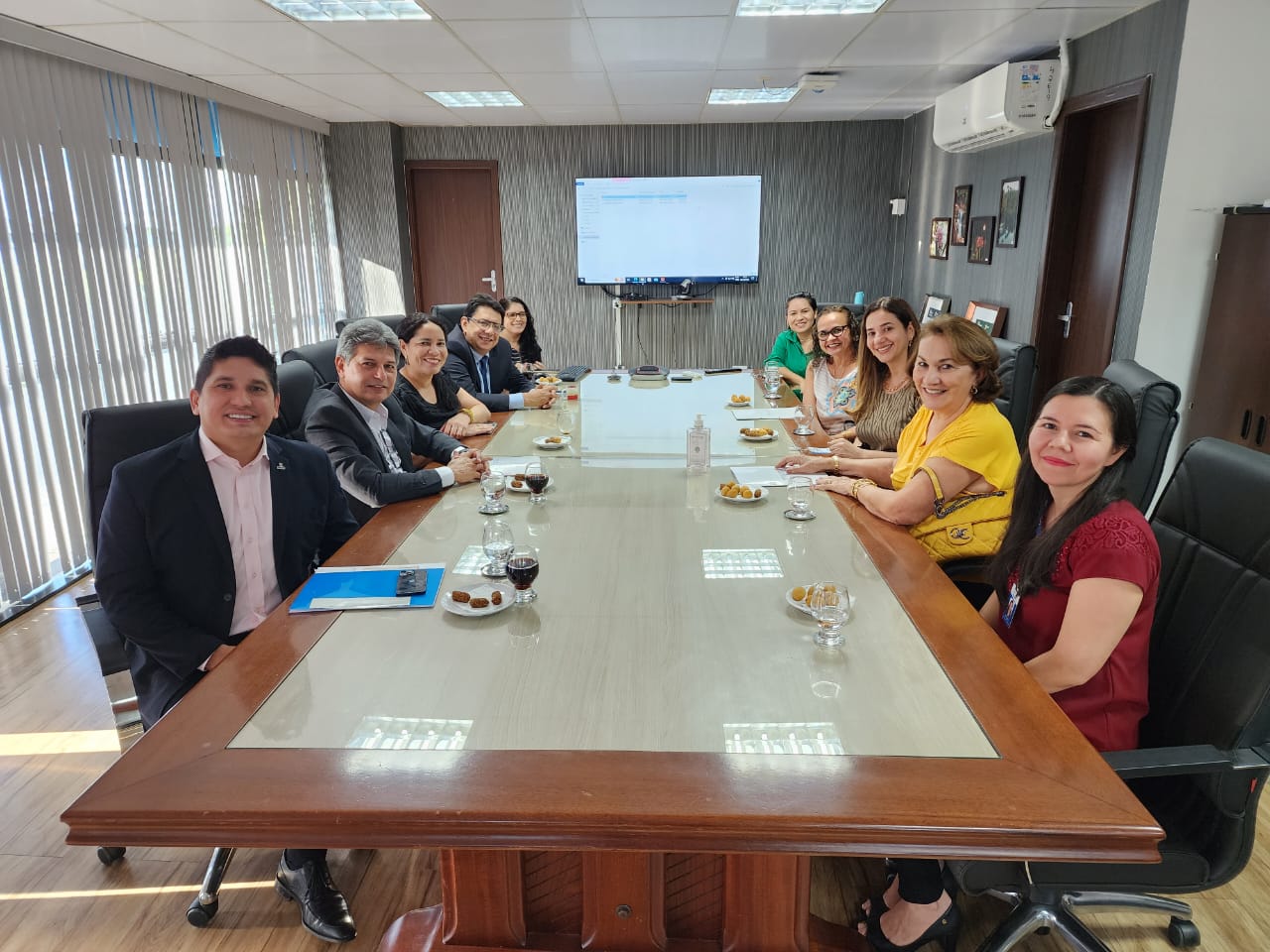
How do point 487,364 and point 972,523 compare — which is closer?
point 972,523

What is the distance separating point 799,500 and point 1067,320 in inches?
128

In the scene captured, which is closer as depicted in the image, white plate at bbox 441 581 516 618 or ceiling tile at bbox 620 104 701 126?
white plate at bbox 441 581 516 618

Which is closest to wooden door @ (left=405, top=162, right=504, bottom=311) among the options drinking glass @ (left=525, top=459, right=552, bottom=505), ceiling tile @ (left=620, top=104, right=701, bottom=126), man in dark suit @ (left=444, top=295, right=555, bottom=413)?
ceiling tile @ (left=620, top=104, right=701, bottom=126)

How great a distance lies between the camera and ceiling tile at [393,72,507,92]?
4859 mm

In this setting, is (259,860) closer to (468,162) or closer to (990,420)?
(990,420)

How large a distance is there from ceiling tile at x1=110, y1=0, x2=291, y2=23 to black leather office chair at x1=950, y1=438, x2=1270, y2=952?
12.2 ft

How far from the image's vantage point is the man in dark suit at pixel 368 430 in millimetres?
2379

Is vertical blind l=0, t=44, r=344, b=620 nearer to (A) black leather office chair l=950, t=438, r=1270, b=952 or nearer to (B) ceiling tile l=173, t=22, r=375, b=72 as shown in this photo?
(B) ceiling tile l=173, t=22, r=375, b=72

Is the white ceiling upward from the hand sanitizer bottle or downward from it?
upward

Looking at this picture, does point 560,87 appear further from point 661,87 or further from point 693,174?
point 693,174

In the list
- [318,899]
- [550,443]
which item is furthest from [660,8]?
[318,899]

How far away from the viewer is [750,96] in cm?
587

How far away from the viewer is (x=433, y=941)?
1.46 m

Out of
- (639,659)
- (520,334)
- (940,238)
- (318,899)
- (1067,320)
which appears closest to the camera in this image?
(639,659)
